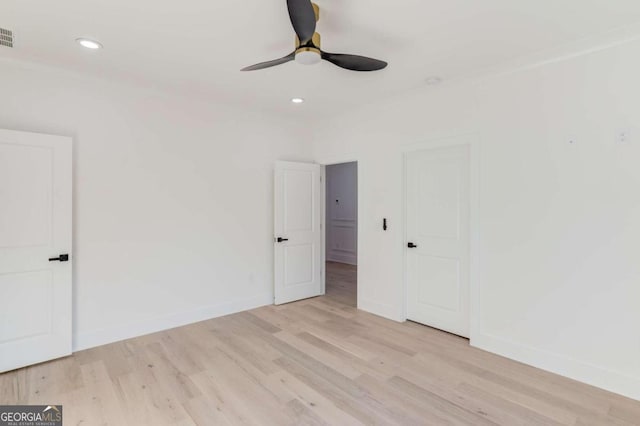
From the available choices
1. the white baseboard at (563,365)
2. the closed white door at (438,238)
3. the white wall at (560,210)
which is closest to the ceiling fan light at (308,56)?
the white wall at (560,210)

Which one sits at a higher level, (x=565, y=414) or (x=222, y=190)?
(x=222, y=190)

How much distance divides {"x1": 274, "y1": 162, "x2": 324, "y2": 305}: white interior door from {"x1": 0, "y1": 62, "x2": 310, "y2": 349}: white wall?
0.17 meters

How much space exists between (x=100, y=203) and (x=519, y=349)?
4.29 meters

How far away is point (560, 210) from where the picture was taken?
276 centimetres

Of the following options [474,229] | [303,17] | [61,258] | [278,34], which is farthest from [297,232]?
[303,17]

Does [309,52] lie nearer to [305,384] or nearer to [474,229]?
[474,229]

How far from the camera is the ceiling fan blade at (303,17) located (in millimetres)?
1809

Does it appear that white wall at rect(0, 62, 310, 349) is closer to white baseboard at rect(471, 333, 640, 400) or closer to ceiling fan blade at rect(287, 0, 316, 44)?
ceiling fan blade at rect(287, 0, 316, 44)

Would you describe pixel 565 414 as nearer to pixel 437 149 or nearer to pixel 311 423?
pixel 311 423

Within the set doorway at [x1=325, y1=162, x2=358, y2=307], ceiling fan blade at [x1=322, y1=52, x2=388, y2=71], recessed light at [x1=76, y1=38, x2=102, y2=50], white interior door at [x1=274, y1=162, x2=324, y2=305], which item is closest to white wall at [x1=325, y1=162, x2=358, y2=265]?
doorway at [x1=325, y1=162, x2=358, y2=307]

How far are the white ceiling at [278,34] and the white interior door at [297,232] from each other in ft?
5.31

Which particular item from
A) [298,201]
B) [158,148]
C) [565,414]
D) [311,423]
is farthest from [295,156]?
[565,414]

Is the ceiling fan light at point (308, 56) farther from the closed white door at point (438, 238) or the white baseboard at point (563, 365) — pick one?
the white baseboard at point (563, 365)

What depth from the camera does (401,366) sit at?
2.89 metres
